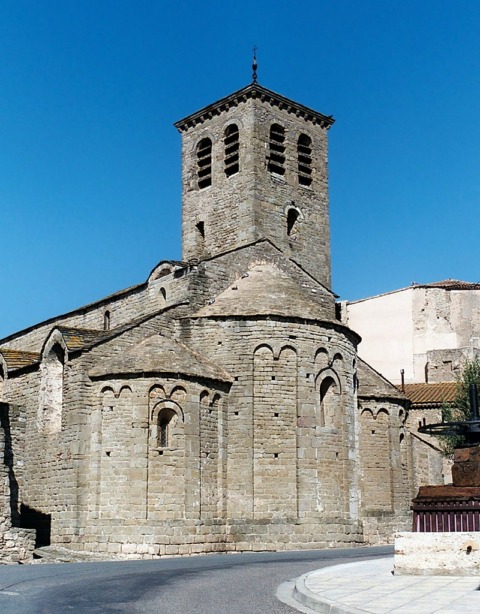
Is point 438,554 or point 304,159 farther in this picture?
point 304,159

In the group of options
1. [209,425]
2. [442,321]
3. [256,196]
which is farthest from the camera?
[442,321]

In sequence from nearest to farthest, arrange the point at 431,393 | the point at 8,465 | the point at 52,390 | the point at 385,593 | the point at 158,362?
the point at 385,593, the point at 8,465, the point at 158,362, the point at 52,390, the point at 431,393

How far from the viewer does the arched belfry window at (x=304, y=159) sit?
33.7 meters

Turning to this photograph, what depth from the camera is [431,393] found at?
42.6 meters

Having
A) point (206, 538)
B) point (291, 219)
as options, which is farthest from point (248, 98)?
point (206, 538)

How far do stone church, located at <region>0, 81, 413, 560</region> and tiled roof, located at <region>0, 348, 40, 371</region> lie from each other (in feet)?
0.23

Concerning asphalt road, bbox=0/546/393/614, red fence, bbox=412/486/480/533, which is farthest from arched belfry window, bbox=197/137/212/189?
red fence, bbox=412/486/480/533

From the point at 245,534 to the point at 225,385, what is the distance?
4.25m

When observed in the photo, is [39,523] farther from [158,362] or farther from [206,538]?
[158,362]

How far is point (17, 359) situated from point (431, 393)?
22.8 metres

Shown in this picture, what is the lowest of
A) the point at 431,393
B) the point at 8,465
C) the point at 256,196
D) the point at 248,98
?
the point at 8,465

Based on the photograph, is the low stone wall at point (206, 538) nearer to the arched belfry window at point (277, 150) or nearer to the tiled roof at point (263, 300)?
the tiled roof at point (263, 300)

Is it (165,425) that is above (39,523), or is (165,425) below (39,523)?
above

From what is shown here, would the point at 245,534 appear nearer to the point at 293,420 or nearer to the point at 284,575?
the point at 293,420
